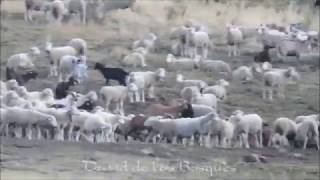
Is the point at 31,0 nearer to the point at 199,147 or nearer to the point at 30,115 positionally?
the point at 30,115

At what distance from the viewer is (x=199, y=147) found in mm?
2982

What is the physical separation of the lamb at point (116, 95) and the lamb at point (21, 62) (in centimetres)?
27

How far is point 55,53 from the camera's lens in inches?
118

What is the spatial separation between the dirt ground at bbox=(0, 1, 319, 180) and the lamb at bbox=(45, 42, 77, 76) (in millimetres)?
24

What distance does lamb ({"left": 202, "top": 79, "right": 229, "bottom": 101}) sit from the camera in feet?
9.78

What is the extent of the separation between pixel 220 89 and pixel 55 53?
0.59 metres

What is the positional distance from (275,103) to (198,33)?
1.19 feet

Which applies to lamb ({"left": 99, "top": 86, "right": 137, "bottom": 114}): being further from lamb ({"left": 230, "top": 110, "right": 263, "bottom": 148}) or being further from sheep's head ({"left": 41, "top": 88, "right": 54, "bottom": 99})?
lamb ({"left": 230, "top": 110, "right": 263, "bottom": 148})

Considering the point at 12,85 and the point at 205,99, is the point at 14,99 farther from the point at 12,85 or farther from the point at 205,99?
the point at 205,99

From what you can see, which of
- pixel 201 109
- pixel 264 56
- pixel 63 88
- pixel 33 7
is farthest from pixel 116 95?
pixel 264 56

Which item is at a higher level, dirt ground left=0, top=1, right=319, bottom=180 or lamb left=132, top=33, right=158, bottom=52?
lamb left=132, top=33, right=158, bottom=52

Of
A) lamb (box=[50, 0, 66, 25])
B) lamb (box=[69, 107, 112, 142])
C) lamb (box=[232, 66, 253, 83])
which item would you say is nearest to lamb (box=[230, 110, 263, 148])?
lamb (box=[232, 66, 253, 83])

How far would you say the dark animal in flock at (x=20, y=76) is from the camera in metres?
2.99

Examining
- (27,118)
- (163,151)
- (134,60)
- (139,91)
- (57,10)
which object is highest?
(57,10)
